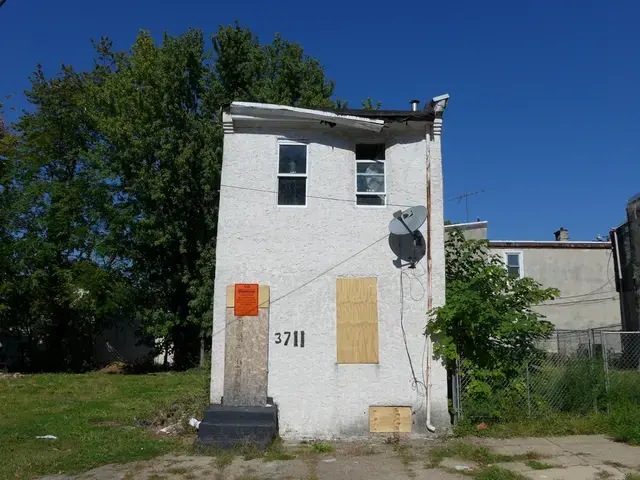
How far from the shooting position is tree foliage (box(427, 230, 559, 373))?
8516mm

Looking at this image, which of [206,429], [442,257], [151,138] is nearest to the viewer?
[206,429]

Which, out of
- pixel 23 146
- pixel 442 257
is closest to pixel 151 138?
pixel 23 146

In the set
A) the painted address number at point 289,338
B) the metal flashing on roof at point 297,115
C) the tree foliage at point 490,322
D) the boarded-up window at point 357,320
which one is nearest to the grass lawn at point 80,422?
the painted address number at point 289,338

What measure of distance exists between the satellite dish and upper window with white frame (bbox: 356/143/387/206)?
0.60 meters

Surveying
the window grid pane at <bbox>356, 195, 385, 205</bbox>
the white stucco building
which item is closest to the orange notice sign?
the white stucco building

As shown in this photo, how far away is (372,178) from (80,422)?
7.12m

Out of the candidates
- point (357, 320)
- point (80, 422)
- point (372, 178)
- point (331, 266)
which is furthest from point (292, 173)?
point (80, 422)

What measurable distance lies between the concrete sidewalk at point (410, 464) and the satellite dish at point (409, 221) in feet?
10.7

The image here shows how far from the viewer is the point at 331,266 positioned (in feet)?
29.4

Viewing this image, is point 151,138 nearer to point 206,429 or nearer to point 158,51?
point 158,51

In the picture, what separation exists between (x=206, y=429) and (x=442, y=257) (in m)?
4.57

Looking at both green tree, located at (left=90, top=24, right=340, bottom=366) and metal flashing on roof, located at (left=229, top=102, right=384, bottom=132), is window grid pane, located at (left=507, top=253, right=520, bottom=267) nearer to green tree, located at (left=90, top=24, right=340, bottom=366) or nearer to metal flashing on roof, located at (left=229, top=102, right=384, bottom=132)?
green tree, located at (left=90, top=24, right=340, bottom=366)

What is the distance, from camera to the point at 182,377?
19.8m

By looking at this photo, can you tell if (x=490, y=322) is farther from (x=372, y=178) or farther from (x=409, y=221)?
(x=372, y=178)
